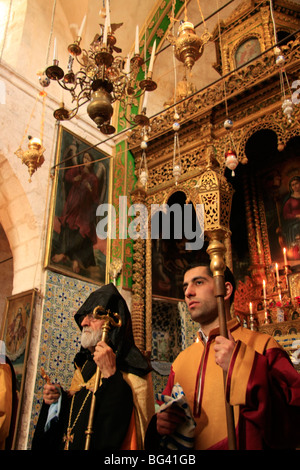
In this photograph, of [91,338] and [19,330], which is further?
[19,330]

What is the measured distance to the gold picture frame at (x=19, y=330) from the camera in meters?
5.46

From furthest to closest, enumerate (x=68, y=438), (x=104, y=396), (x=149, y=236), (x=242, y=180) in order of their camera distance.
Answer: (x=242, y=180) < (x=149, y=236) < (x=68, y=438) < (x=104, y=396)

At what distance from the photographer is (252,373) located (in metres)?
1.66

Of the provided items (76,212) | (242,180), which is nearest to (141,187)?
(76,212)

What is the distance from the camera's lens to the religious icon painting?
6.58 metres

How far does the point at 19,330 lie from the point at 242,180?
5.46 metres

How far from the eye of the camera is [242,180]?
27.7ft

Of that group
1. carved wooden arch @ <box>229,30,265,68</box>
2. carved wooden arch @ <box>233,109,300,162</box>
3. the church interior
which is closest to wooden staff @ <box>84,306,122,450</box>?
the church interior

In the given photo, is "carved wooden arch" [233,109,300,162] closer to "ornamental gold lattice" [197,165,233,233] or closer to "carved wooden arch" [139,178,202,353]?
"carved wooden arch" [139,178,202,353]

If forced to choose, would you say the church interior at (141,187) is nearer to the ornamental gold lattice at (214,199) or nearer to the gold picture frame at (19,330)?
the gold picture frame at (19,330)

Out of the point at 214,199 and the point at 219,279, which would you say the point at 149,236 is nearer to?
the point at 214,199

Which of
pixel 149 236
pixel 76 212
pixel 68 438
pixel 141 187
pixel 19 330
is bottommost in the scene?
pixel 68 438

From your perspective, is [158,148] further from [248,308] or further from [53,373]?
[53,373]
